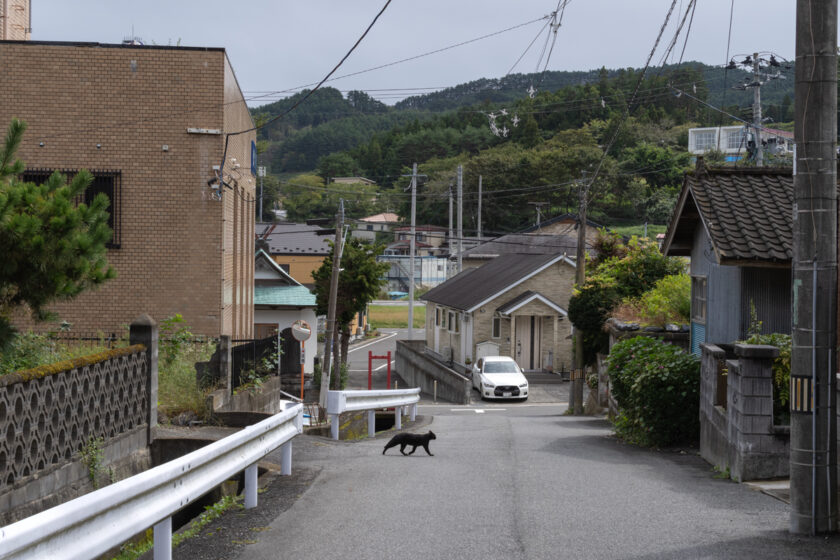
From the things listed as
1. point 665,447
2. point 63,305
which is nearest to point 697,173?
point 665,447

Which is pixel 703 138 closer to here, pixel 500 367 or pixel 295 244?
pixel 295 244

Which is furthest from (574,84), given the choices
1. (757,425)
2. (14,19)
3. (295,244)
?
(757,425)

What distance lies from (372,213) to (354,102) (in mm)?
55837

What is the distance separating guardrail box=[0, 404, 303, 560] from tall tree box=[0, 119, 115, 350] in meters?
3.38

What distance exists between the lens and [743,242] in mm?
12500

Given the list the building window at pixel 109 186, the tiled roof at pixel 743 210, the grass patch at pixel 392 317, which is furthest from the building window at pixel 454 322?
the tiled roof at pixel 743 210

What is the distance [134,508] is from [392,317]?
7625 cm

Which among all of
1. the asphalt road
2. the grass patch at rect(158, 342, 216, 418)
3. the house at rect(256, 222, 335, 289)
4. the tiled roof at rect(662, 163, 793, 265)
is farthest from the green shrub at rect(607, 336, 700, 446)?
the house at rect(256, 222, 335, 289)

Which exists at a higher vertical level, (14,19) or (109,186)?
(14,19)

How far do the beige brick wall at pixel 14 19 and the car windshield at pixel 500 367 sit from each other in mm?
21134

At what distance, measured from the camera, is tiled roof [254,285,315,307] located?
3838 cm

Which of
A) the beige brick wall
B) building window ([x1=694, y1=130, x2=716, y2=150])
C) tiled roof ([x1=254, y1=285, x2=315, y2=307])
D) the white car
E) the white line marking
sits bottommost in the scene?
the white line marking

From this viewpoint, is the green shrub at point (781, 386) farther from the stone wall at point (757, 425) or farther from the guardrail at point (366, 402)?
the guardrail at point (366, 402)

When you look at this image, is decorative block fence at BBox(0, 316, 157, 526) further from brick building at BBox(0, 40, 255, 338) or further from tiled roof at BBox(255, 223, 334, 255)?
tiled roof at BBox(255, 223, 334, 255)
